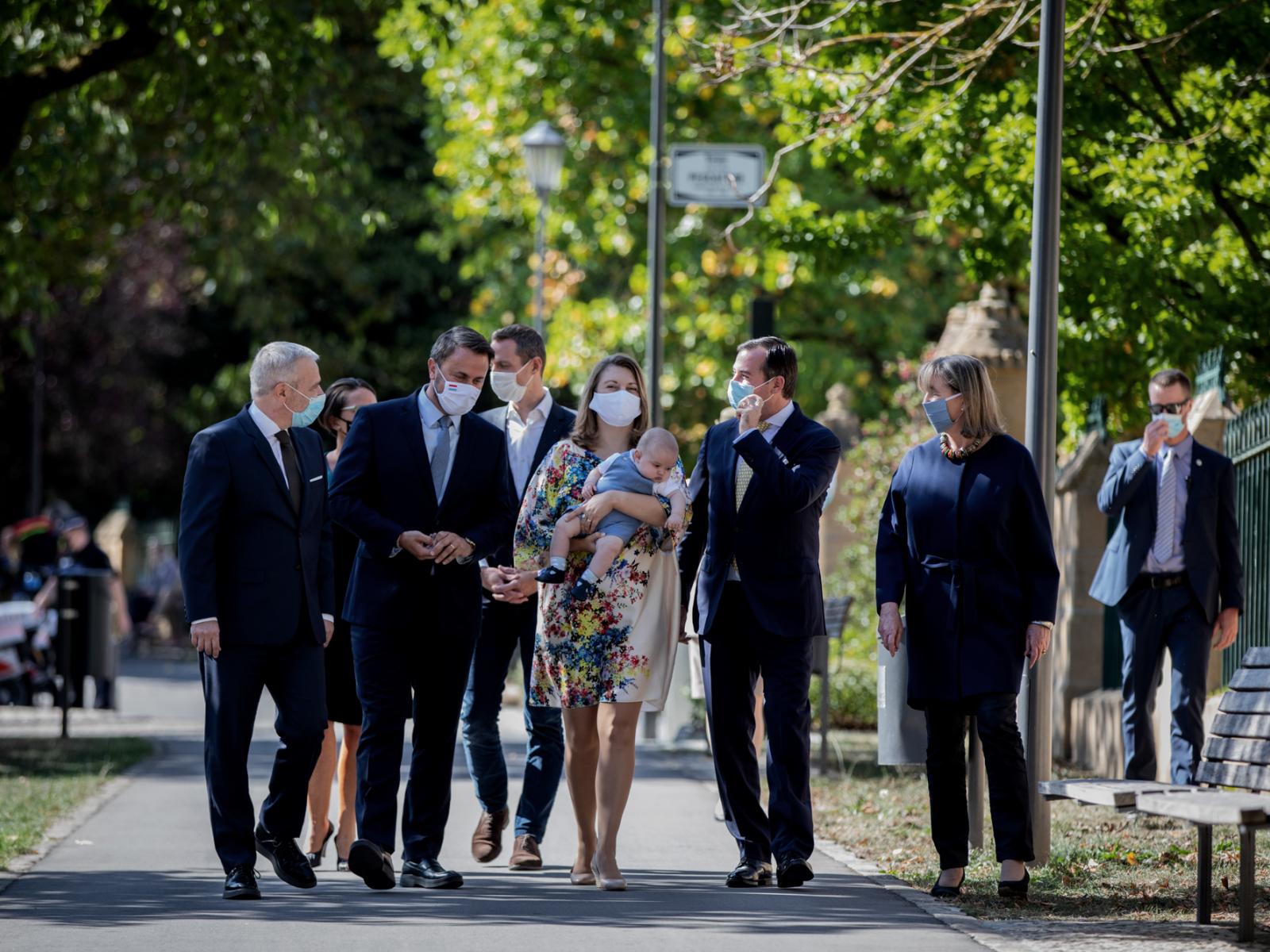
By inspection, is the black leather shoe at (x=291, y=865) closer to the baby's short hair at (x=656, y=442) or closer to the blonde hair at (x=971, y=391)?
the baby's short hair at (x=656, y=442)

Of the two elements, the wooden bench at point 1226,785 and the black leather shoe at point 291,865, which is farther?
the black leather shoe at point 291,865

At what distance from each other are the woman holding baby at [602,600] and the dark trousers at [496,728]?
1.81 feet

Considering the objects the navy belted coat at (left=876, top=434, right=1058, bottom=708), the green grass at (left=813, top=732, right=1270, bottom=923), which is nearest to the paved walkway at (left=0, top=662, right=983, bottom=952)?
the green grass at (left=813, top=732, right=1270, bottom=923)

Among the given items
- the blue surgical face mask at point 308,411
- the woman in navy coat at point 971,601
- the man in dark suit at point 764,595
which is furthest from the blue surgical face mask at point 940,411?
the blue surgical face mask at point 308,411

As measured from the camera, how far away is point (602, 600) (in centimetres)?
849

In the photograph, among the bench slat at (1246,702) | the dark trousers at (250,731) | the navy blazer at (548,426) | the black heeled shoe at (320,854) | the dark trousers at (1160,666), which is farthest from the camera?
the dark trousers at (1160,666)

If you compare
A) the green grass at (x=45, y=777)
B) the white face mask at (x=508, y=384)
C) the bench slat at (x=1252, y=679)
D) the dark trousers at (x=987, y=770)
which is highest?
the white face mask at (x=508, y=384)

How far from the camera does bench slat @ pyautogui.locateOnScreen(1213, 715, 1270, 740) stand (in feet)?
24.0

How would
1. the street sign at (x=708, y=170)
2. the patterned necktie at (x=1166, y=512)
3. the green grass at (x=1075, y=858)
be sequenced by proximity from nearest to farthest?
the green grass at (x=1075, y=858)
the patterned necktie at (x=1166, y=512)
the street sign at (x=708, y=170)

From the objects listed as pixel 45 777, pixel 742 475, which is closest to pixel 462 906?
pixel 742 475

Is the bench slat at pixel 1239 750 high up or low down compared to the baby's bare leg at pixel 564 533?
down

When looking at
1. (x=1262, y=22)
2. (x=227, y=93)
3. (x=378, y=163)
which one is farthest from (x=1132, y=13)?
(x=378, y=163)

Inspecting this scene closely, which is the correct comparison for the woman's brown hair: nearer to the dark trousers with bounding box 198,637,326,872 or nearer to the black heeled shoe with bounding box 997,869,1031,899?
the dark trousers with bounding box 198,637,326,872

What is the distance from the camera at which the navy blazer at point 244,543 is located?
805 cm
